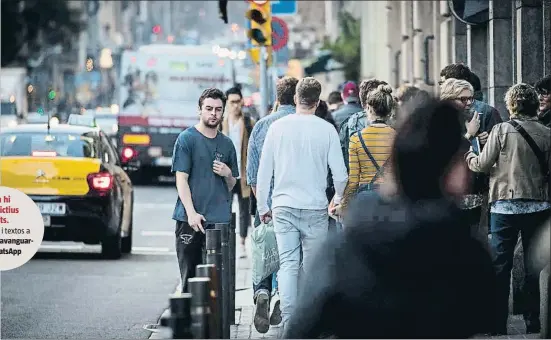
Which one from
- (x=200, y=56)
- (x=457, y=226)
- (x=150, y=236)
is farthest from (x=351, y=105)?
(x=200, y=56)

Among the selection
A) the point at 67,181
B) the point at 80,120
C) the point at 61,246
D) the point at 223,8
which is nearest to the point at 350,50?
the point at 80,120

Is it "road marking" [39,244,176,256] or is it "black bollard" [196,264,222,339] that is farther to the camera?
"road marking" [39,244,176,256]

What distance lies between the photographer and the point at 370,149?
34.1 feet

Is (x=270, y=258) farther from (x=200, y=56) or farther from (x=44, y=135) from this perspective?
(x=200, y=56)

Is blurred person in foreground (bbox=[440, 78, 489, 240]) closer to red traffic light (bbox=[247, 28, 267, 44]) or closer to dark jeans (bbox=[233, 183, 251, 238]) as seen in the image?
dark jeans (bbox=[233, 183, 251, 238])

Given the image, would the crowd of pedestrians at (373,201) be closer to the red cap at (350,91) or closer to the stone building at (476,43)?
the stone building at (476,43)

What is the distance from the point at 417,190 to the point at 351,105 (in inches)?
432

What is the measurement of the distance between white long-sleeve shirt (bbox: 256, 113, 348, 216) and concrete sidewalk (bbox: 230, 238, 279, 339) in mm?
1060

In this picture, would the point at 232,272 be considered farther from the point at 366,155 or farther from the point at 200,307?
the point at 200,307

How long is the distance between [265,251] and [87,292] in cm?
388

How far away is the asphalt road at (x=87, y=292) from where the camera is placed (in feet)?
38.6

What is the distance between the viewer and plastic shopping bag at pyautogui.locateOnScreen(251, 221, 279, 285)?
424 inches

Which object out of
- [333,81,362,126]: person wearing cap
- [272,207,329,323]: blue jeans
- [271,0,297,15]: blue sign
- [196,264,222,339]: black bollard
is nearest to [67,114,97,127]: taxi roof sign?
[333,81,362,126]: person wearing cap

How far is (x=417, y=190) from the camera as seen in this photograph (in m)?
4.64
